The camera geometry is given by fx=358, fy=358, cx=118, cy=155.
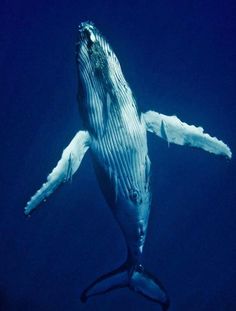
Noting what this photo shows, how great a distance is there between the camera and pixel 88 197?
12.2 meters

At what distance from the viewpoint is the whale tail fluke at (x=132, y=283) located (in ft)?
26.6

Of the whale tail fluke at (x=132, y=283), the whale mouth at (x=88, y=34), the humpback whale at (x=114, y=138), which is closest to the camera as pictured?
the whale mouth at (x=88, y=34)

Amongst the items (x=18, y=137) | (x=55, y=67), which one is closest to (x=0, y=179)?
(x=18, y=137)

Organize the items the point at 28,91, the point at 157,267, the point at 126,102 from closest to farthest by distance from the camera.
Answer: the point at 126,102 < the point at 28,91 < the point at 157,267

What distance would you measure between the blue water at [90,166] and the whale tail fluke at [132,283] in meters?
3.25

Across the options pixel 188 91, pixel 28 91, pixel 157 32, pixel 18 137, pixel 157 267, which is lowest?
pixel 157 267

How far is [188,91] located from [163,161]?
227 cm

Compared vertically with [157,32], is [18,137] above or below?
below

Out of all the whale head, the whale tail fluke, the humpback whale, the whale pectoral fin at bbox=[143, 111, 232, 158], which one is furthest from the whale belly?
the whale tail fluke

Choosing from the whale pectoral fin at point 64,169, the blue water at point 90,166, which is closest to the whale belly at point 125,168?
the whale pectoral fin at point 64,169

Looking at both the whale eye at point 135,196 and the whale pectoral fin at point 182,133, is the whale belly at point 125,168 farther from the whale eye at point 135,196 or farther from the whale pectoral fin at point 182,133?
the whale pectoral fin at point 182,133

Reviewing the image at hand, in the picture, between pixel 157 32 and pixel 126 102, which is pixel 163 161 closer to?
pixel 157 32

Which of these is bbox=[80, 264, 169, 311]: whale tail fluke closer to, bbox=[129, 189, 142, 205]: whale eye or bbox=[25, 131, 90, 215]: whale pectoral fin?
bbox=[129, 189, 142, 205]: whale eye

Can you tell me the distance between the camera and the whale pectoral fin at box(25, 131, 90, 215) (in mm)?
6039
